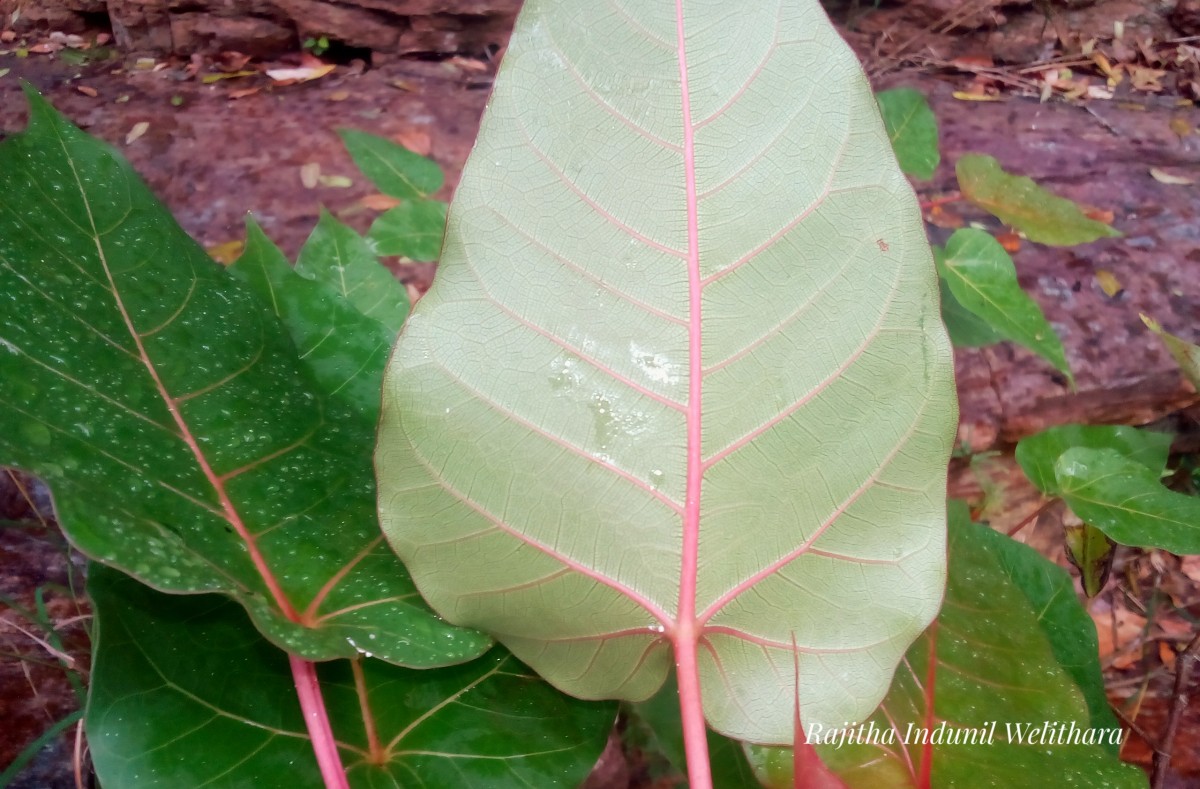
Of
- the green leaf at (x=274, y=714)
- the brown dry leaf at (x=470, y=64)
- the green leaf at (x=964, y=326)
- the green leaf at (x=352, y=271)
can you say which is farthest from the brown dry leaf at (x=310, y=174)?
the green leaf at (x=274, y=714)

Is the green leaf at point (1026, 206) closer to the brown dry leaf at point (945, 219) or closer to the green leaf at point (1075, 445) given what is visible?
the green leaf at point (1075, 445)

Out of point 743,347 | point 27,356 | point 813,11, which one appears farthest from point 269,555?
point 813,11

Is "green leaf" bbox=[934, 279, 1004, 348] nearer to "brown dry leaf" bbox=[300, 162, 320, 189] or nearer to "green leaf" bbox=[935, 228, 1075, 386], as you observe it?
"green leaf" bbox=[935, 228, 1075, 386]

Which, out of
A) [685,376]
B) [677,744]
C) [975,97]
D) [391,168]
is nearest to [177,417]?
[685,376]

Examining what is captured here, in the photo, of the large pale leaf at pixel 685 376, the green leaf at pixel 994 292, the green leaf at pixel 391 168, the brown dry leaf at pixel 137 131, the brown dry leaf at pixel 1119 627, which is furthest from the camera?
the brown dry leaf at pixel 137 131

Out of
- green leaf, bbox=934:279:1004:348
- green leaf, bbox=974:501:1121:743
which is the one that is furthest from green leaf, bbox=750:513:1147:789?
green leaf, bbox=934:279:1004:348

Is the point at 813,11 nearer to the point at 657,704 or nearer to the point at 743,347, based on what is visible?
the point at 743,347

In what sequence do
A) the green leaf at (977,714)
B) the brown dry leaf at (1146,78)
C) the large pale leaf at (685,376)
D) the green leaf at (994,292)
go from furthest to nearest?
the brown dry leaf at (1146,78), the green leaf at (994,292), the green leaf at (977,714), the large pale leaf at (685,376)
